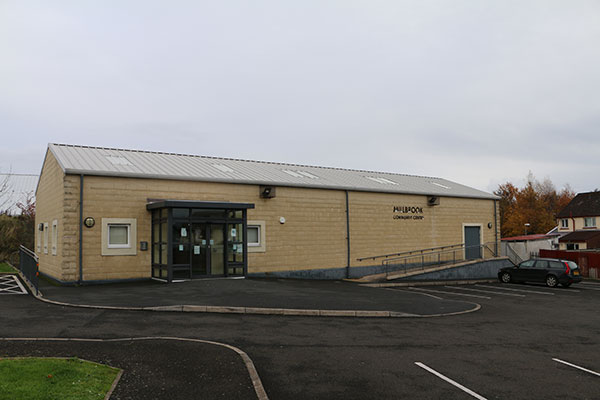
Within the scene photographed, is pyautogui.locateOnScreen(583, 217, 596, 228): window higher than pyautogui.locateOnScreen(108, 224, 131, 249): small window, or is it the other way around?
pyautogui.locateOnScreen(583, 217, 596, 228): window

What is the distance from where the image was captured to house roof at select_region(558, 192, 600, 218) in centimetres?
5534

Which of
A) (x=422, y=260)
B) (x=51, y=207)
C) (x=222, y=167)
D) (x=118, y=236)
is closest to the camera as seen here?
(x=118, y=236)

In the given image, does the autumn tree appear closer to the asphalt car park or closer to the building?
the building

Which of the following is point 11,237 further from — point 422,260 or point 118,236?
point 422,260

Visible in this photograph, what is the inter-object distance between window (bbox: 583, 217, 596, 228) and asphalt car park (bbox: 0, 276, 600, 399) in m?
49.0

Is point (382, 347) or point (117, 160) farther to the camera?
point (117, 160)

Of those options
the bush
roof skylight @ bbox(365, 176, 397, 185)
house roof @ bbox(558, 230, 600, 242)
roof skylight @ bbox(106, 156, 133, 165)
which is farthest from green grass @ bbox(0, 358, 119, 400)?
house roof @ bbox(558, 230, 600, 242)

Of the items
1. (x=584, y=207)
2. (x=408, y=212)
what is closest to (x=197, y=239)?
(x=408, y=212)

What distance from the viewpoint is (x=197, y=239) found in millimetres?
17766

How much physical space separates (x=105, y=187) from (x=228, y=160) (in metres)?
9.22

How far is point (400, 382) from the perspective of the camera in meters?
6.35

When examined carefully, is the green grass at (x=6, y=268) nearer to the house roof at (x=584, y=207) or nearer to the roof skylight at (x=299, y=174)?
the roof skylight at (x=299, y=174)

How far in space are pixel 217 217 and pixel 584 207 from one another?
53.3 metres

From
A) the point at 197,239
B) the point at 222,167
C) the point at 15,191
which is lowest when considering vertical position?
the point at 197,239
